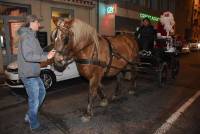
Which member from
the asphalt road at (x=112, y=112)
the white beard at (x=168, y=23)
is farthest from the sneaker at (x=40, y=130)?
the white beard at (x=168, y=23)

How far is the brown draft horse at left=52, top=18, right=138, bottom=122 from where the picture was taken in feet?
15.2

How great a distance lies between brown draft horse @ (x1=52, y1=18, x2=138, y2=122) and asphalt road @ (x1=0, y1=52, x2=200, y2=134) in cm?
48

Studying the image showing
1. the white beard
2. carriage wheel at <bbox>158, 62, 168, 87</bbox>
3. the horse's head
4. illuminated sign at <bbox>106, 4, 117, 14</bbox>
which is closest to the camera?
the horse's head

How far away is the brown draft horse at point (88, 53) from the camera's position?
15.2 feet

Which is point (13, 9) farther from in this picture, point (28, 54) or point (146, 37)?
point (28, 54)

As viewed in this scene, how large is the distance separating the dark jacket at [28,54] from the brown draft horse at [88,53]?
39cm

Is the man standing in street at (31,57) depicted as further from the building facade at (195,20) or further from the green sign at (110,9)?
the building facade at (195,20)

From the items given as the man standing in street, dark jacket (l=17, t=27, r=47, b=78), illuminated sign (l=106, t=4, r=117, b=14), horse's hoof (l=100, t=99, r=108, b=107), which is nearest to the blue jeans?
the man standing in street

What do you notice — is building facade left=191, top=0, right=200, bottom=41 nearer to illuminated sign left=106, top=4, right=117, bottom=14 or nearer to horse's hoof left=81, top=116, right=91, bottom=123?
illuminated sign left=106, top=4, right=117, bottom=14

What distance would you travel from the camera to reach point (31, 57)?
4324 millimetres

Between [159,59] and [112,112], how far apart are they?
3873mm

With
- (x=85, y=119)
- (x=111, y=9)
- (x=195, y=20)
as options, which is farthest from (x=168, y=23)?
(x=195, y=20)

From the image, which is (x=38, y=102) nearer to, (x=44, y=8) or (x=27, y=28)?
(x=27, y=28)

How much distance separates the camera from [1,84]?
31.8ft
